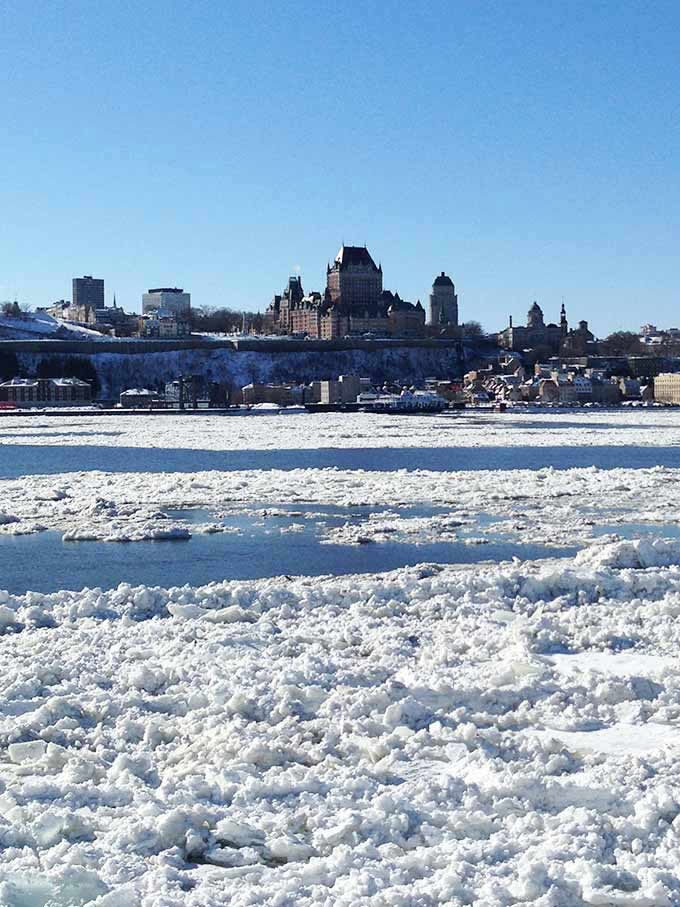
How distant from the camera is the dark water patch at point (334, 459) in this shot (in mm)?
36781

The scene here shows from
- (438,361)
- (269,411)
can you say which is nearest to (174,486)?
(269,411)

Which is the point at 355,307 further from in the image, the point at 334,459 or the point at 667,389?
the point at 334,459

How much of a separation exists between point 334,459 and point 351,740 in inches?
1262

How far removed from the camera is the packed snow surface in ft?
22.0

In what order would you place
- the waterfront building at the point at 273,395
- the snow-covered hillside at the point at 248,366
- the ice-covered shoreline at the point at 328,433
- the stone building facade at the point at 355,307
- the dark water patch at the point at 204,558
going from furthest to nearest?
the stone building facade at the point at 355,307, the snow-covered hillside at the point at 248,366, the waterfront building at the point at 273,395, the ice-covered shoreline at the point at 328,433, the dark water patch at the point at 204,558

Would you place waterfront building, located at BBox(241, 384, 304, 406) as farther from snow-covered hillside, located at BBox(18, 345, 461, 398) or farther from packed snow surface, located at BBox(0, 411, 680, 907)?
packed snow surface, located at BBox(0, 411, 680, 907)

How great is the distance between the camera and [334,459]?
4078cm

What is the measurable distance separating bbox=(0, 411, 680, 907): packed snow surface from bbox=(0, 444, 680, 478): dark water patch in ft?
69.3

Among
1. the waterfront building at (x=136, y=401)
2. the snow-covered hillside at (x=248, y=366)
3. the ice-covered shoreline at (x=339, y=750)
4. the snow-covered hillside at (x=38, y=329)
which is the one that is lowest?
the ice-covered shoreline at (x=339, y=750)

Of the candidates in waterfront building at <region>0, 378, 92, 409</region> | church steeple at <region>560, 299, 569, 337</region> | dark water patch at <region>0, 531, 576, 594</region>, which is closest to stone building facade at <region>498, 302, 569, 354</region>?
church steeple at <region>560, 299, 569, 337</region>

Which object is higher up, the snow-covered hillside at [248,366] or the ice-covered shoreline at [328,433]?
the snow-covered hillside at [248,366]

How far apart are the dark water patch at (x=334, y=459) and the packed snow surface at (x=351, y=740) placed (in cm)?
2111

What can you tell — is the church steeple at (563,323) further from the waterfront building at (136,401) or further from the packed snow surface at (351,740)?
the packed snow surface at (351,740)

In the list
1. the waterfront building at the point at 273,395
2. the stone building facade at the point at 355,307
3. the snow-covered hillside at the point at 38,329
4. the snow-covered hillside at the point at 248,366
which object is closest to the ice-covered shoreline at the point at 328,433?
the waterfront building at the point at 273,395
